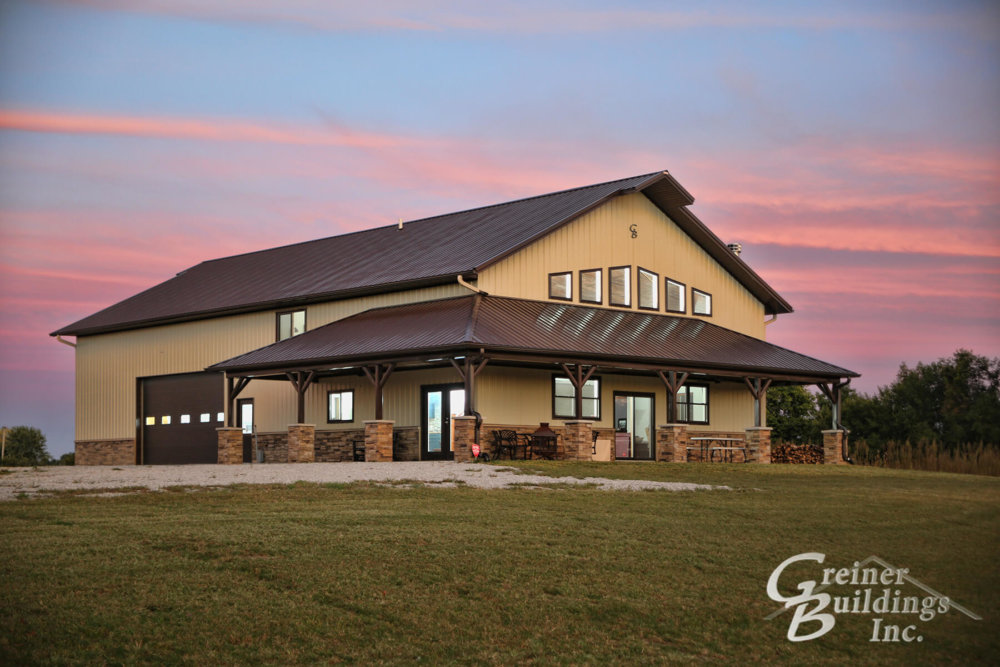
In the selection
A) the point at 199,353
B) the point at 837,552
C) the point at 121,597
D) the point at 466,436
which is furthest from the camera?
the point at 199,353

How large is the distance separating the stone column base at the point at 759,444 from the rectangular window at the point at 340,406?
11.9 m

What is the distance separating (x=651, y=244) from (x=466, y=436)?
11774 mm

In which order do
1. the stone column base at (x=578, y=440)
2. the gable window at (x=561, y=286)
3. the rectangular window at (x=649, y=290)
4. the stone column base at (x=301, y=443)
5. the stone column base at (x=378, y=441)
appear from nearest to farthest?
the stone column base at (x=578, y=440) < the stone column base at (x=378, y=441) < the stone column base at (x=301, y=443) < the gable window at (x=561, y=286) < the rectangular window at (x=649, y=290)

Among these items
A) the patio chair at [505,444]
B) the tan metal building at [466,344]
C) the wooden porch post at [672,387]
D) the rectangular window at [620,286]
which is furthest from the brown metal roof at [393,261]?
the wooden porch post at [672,387]

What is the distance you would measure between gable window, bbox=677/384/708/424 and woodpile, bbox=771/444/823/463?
2.61m

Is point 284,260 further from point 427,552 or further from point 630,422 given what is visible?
point 427,552

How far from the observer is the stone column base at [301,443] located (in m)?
31.6

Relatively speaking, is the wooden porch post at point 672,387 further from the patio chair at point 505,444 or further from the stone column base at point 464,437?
the stone column base at point 464,437

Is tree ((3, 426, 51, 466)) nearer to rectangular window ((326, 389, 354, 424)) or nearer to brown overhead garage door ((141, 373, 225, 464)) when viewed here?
brown overhead garage door ((141, 373, 225, 464))

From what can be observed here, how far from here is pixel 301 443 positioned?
31656mm

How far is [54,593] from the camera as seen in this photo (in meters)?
11.1

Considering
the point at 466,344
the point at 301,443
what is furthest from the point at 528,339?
the point at 301,443

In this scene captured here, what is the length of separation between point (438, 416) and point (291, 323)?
25.2ft

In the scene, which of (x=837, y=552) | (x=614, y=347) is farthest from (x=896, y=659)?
(x=614, y=347)
